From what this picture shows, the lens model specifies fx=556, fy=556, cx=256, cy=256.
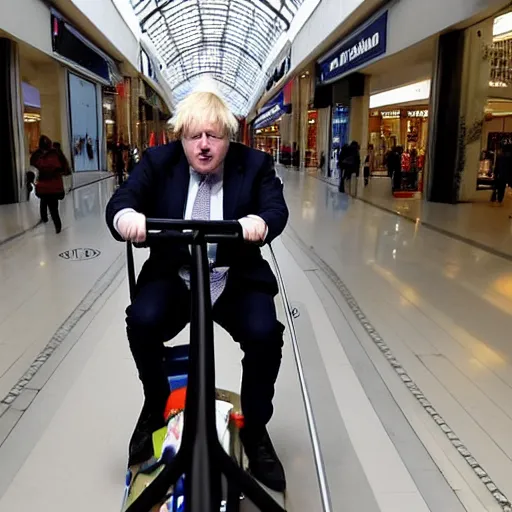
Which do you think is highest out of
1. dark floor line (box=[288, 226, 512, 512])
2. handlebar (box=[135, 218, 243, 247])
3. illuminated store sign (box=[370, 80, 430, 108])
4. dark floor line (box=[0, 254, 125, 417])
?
illuminated store sign (box=[370, 80, 430, 108])

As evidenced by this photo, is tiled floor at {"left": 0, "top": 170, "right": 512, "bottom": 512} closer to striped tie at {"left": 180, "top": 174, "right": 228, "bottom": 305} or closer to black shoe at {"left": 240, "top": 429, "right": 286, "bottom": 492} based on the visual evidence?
black shoe at {"left": 240, "top": 429, "right": 286, "bottom": 492}

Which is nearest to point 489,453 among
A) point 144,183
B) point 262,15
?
point 144,183

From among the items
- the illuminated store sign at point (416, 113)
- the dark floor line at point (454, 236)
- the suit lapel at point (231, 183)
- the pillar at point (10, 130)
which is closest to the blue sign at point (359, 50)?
the dark floor line at point (454, 236)

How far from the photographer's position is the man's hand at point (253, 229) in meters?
1.56

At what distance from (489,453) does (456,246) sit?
516cm

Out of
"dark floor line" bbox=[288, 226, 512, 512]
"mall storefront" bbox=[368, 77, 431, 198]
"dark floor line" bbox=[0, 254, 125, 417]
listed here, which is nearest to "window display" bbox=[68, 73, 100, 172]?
"mall storefront" bbox=[368, 77, 431, 198]

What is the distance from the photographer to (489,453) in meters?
2.35

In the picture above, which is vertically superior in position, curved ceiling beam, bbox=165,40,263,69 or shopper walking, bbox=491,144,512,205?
curved ceiling beam, bbox=165,40,263,69

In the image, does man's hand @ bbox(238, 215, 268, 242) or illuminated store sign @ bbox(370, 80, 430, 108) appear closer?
man's hand @ bbox(238, 215, 268, 242)

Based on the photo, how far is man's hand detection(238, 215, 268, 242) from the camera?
5.13 feet

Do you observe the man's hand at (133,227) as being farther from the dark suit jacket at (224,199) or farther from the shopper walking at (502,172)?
the shopper walking at (502,172)

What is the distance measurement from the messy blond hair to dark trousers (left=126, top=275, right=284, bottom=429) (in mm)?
498

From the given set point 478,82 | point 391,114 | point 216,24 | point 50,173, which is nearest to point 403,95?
point 391,114

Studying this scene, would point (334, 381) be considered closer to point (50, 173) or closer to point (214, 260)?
point (214, 260)
